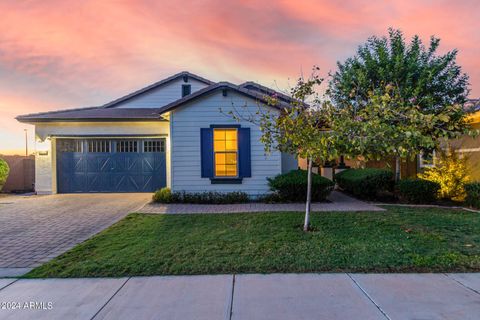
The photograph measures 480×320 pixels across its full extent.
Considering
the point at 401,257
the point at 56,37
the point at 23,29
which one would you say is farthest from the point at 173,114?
the point at 401,257

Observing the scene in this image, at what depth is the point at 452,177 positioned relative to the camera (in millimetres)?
10125

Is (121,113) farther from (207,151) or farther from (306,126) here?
(306,126)

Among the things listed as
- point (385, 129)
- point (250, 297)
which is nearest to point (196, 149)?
point (385, 129)

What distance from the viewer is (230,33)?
36.8 feet

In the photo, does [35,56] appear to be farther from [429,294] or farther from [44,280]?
[429,294]

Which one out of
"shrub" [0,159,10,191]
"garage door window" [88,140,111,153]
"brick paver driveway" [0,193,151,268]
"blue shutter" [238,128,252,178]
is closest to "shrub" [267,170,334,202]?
"blue shutter" [238,128,252,178]

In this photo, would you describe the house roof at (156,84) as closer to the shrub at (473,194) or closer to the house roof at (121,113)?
the house roof at (121,113)

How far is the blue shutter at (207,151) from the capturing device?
10484 millimetres

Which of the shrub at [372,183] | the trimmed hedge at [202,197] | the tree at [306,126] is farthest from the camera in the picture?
the shrub at [372,183]

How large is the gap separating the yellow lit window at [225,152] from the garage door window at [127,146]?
462 centimetres

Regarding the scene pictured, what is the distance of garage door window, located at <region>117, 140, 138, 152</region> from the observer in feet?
43.5

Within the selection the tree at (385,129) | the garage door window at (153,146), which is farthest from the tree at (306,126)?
the garage door window at (153,146)

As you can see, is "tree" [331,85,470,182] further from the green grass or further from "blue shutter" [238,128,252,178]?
"blue shutter" [238,128,252,178]

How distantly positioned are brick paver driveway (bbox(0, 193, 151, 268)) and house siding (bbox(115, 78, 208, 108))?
559 cm
